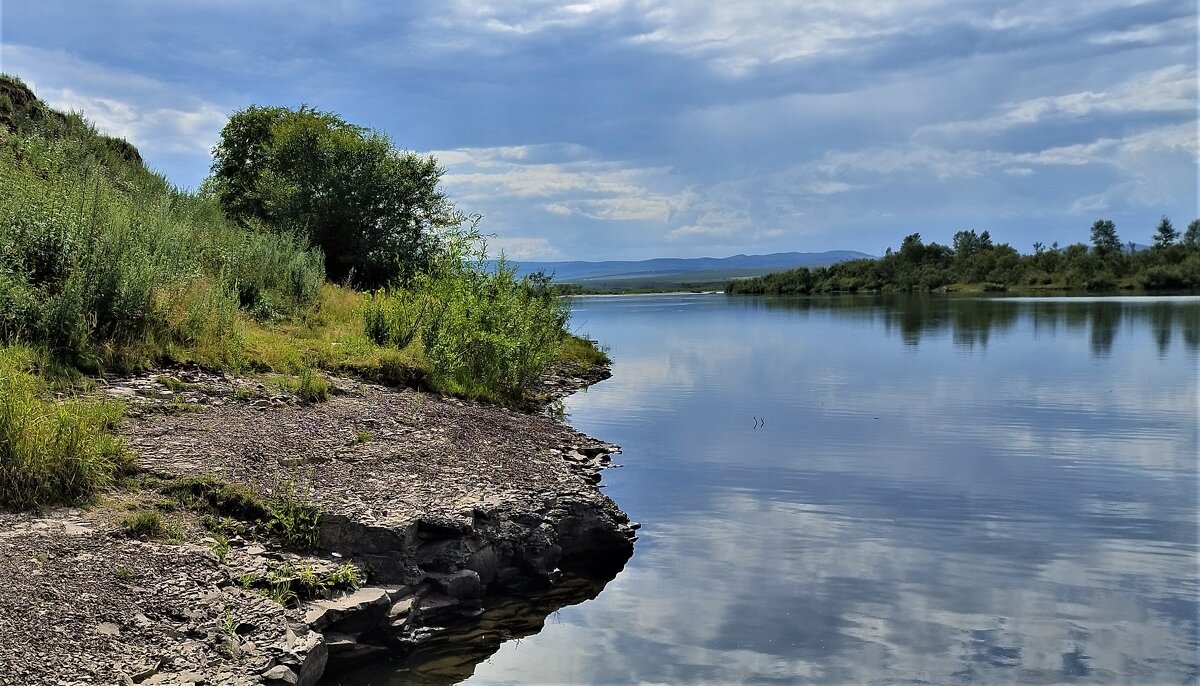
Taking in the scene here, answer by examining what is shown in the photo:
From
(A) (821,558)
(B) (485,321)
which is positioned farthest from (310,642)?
(B) (485,321)

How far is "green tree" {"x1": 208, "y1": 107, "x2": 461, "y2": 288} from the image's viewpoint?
100ft

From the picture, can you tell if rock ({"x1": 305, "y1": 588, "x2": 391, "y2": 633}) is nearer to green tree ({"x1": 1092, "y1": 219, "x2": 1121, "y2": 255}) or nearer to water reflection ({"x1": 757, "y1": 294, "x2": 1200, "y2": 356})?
water reflection ({"x1": 757, "y1": 294, "x2": 1200, "y2": 356})

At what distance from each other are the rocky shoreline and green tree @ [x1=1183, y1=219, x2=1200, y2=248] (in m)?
145

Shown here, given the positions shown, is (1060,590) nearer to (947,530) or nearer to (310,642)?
(947,530)

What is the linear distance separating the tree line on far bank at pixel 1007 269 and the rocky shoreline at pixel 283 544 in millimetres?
127047

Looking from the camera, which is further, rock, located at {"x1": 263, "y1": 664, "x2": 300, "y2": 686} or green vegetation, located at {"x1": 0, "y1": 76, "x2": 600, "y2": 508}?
green vegetation, located at {"x1": 0, "y1": 76, "x2": 600, "y2": 508}

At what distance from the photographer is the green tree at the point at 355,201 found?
3052 centimetres

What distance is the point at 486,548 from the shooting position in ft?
31.5

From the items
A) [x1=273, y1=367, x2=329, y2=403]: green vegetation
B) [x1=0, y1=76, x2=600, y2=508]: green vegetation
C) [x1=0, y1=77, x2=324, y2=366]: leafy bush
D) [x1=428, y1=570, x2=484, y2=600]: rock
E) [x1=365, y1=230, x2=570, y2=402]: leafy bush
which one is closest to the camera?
[x1=428, y1=570, x2=484, y2=600]: rock

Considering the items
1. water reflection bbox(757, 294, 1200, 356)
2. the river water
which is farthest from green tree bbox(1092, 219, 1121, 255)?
the river water

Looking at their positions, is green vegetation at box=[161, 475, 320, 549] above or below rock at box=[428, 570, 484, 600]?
above

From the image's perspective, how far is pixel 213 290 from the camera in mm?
15414

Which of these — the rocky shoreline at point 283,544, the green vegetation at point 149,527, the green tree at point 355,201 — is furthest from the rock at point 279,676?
the green tree at point 355,201

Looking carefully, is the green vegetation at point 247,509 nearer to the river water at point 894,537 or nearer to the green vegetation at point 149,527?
the green vegetation at point 149,527
